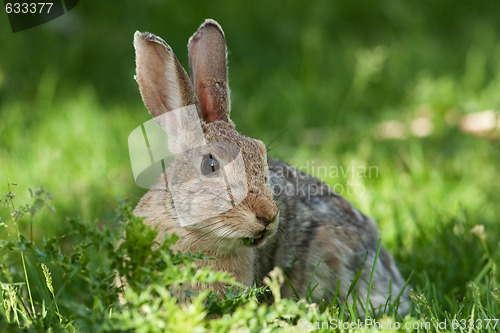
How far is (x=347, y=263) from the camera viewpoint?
3746 mm

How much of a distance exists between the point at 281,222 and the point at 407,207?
134cm

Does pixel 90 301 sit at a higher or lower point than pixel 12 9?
lower

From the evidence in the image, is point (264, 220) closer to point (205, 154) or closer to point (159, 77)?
point (205, 154)

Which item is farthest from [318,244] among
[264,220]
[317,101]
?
[317,101]

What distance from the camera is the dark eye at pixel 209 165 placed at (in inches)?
119

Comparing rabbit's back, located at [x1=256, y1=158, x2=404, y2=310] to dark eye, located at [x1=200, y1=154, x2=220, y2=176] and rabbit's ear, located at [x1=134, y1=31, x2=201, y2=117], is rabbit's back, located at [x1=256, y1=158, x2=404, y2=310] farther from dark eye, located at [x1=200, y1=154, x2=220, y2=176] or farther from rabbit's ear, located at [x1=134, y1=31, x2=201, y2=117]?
rabbit's ear, located at [x1=134, y1=31, x2=201, y2=117]

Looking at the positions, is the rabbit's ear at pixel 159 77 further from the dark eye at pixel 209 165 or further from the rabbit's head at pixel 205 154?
the dark eye at pixel 209 165

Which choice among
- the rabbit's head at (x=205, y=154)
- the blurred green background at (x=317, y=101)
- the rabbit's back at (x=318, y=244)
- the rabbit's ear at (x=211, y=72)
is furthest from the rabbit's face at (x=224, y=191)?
the blurred green background at (x=317, y=101)

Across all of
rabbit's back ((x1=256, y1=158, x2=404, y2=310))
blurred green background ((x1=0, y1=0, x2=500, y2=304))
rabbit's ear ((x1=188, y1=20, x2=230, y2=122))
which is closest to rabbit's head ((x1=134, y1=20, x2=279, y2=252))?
rabbit's ear ((x1=188, y1=20, x2=230, y2=122))

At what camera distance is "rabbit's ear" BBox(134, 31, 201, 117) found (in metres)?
3.02

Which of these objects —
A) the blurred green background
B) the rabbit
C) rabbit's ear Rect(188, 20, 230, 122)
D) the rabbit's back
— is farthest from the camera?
the blurred green background

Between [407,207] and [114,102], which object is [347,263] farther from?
[114,102]

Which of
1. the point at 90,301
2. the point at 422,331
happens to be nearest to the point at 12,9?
the point at 90,301

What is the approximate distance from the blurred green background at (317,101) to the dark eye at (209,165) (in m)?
0.84
